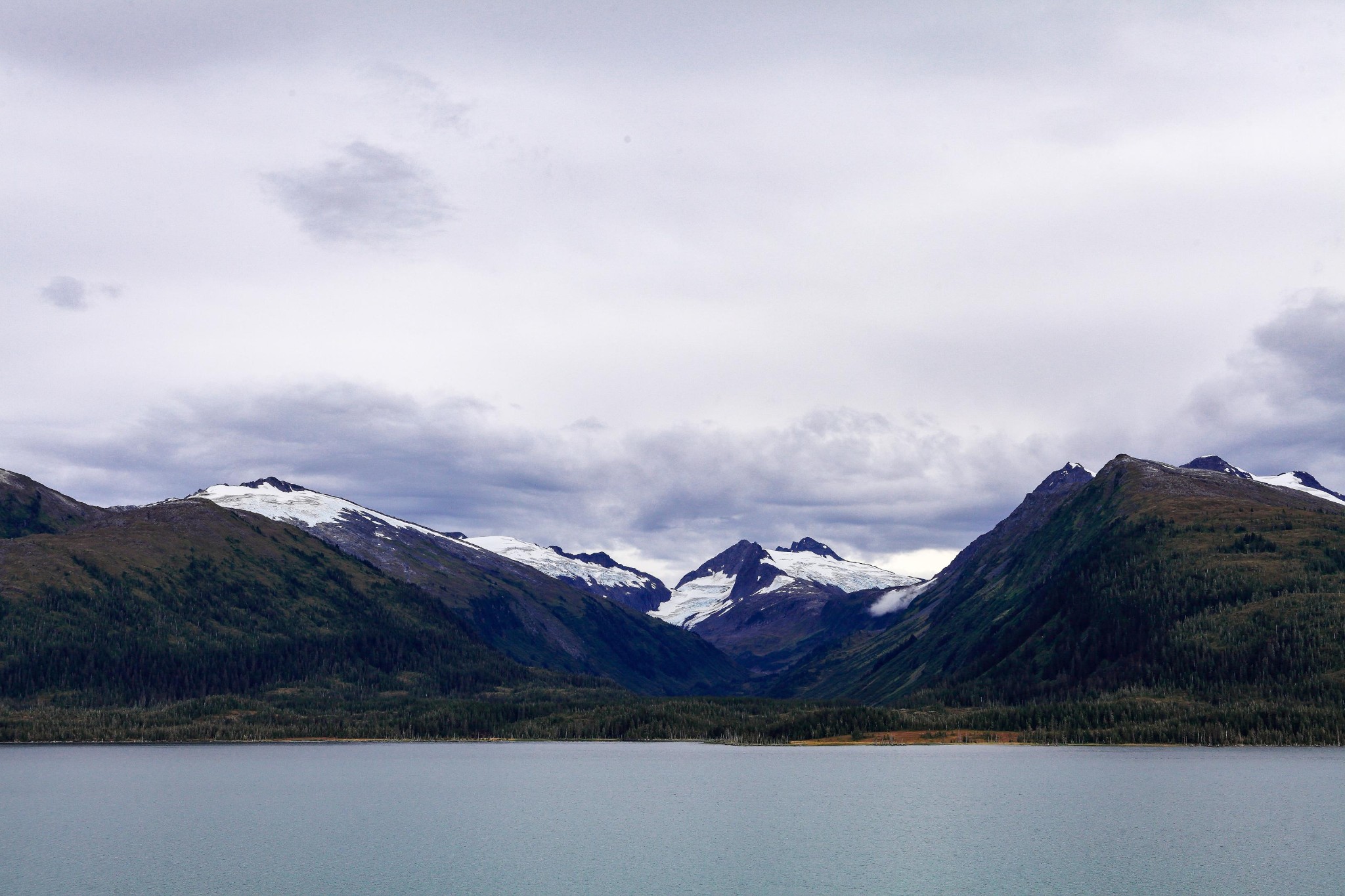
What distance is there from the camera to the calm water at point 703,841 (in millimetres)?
108500

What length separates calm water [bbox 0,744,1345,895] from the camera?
108500 mm

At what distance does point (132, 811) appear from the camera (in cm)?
16638

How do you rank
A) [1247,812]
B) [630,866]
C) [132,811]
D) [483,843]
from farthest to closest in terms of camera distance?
[132,811]
[1247,812]
[483,843]
[630,866]

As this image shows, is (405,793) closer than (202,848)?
No

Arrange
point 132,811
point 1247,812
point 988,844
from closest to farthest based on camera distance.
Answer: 1. point 988,844
2. point 1247,812
3. point 132,811

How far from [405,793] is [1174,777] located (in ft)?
439

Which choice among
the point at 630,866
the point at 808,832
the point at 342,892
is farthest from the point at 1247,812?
the point at 342,892

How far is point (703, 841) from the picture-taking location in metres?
136

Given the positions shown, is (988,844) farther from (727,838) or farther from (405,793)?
(405,793)

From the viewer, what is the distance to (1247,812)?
14725 centimetres

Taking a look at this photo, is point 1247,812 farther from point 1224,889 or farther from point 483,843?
point 483,843

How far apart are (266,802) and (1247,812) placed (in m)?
143

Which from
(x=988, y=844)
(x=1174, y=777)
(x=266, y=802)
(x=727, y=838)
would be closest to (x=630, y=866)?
(x=727, y=838)

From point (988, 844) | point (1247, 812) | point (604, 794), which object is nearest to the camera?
point (988, 844)
